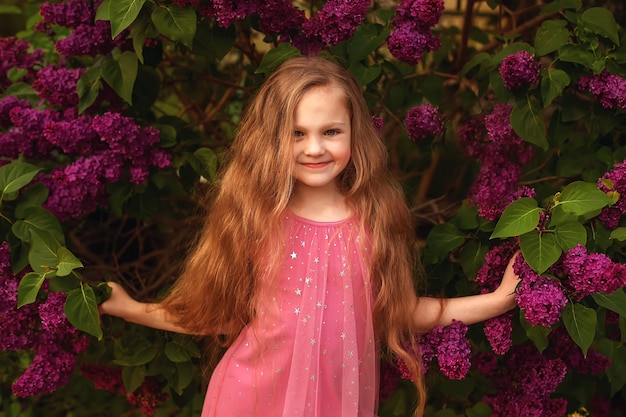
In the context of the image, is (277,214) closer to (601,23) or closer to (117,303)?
(117,303)

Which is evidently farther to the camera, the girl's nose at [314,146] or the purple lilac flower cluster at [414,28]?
the purple lilac flower cluster at [414,28]

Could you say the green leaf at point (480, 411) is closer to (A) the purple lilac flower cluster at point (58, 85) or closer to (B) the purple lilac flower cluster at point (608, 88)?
(B) the purple lilac flower cluster at point (608, 88)

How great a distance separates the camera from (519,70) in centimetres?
185

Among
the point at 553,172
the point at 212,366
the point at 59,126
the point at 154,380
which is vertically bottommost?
the point at 154,380

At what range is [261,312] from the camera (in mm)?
1786

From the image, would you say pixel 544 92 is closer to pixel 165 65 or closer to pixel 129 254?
pixel 165 65

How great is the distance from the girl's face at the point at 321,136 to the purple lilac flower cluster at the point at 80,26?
629 mm

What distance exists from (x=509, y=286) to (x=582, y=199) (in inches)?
10.4

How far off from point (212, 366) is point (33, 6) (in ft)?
4.84

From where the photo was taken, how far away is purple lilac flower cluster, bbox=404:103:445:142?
79.7 inches

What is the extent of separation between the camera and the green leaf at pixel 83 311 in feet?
5.65

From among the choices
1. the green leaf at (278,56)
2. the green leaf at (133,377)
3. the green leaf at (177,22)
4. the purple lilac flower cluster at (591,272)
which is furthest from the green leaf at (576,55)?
the green leaf at (133,377)

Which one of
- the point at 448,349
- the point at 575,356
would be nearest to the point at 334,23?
the point at 448,349

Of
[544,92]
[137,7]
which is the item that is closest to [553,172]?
[544,92]
